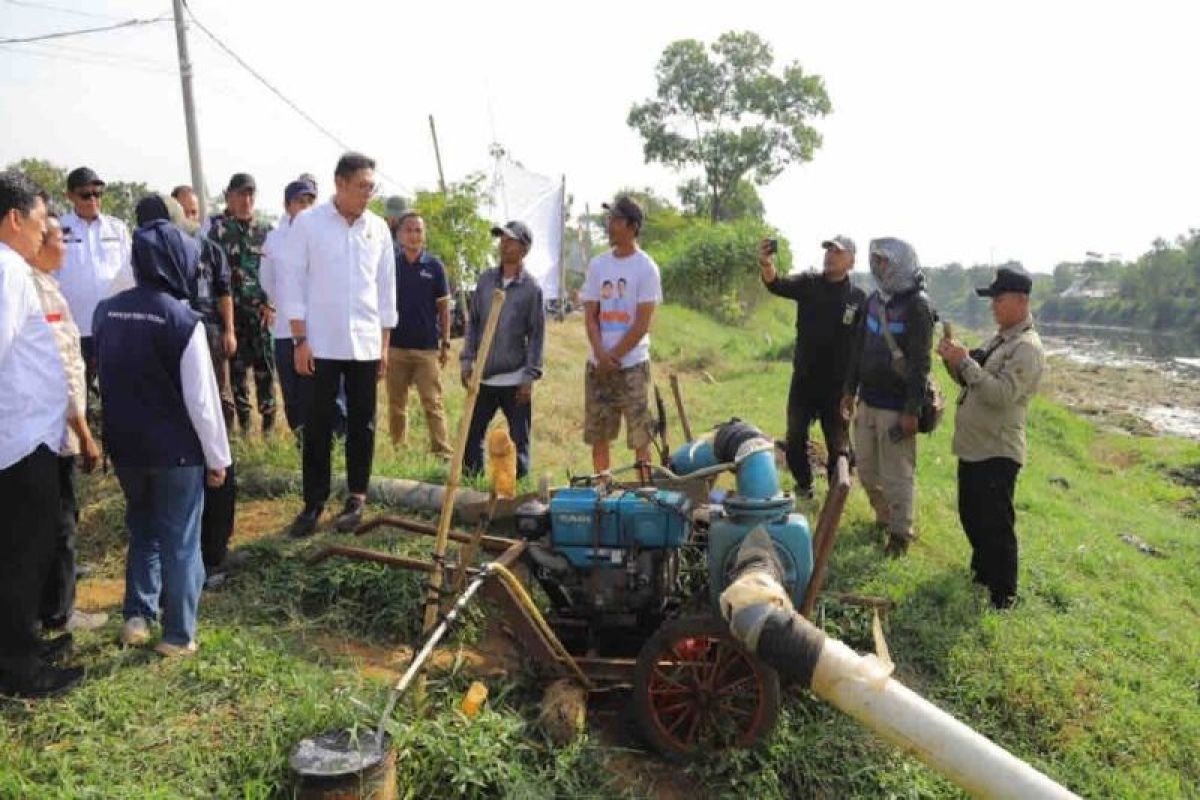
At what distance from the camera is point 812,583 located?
342 centimetres

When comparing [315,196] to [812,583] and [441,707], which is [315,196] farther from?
[812,583]

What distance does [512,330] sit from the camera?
549cm

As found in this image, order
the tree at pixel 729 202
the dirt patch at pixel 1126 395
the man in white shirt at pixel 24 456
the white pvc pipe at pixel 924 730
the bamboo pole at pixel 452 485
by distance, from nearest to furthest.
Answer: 1. the white pvc pipe at pixel 924 730
2. the man in white shirt at pixel 24 456
3. the bamboo pole at pixel 452 485
4. the dirt patch at pixel 1126 395
5. the tree at pixel 729 202

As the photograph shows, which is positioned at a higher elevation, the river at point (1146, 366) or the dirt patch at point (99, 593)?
the dirt patch at point (99, 593)

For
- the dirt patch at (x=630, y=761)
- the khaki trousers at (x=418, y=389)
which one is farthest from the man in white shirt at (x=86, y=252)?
the dirt patch at (x=630, y=761)

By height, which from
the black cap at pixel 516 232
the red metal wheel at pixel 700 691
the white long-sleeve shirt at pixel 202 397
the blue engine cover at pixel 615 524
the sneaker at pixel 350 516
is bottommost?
the red metal wheel at pixel 700 691

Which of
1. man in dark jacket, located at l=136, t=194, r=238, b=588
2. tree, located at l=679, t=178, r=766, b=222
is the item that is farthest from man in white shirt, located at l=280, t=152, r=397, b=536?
tree, located at l=679, t=178, r=766, b=222

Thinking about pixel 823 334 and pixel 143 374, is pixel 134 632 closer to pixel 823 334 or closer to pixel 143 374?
pixel 143 374

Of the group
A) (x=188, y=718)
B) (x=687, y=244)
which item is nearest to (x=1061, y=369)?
(x=687, y=244)

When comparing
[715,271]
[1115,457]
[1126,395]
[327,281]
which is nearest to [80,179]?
[327,281]

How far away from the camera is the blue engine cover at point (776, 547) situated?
351 centimetres

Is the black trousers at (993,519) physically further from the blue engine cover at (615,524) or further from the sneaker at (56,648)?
the sneaker at (56,648)

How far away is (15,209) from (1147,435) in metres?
21.6

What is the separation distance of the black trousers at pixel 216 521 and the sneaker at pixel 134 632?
672 mm
